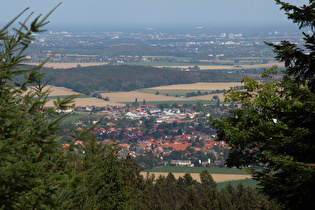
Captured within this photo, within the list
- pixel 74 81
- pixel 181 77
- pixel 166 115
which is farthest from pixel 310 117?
pixel 181 77

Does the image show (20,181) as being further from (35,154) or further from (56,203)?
(56,203)

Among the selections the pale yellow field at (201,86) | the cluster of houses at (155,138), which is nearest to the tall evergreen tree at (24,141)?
the cluster of houses at (155,138)

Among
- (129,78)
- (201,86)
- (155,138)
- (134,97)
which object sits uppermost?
(129,78)

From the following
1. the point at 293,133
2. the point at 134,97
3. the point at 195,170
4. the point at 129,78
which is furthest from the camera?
the point at 129,78

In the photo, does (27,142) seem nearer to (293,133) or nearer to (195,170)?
(293,133)

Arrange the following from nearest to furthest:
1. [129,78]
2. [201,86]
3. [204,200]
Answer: [204,200] → [201,86] → [129,78]

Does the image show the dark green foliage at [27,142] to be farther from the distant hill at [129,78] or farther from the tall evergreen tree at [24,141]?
the distant hill at [129,78]

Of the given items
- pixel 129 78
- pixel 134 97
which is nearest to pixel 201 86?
pixel 134 97

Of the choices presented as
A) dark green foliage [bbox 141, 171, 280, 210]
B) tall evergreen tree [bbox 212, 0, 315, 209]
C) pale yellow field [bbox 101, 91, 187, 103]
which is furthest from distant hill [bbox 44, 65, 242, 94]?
tall evergreen tree [bbox 212, 0, 315, 209]

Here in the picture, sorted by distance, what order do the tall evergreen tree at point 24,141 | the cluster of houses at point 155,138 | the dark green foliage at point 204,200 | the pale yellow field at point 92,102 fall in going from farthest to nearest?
the pale yellow field at point 92,102 < the cluster of houses at point 155,138 < the dark green foliage at point 204,200 < the tall evergreen tree at point 24,141

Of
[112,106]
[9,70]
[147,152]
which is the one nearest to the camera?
[9,70]

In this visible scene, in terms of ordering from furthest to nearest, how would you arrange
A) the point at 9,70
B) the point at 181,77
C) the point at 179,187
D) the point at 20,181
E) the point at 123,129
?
1. the point at 181,77
2. the point at 123,129
3. the point at 179,187
4. the point at 9,70
5. the point at 20,181
